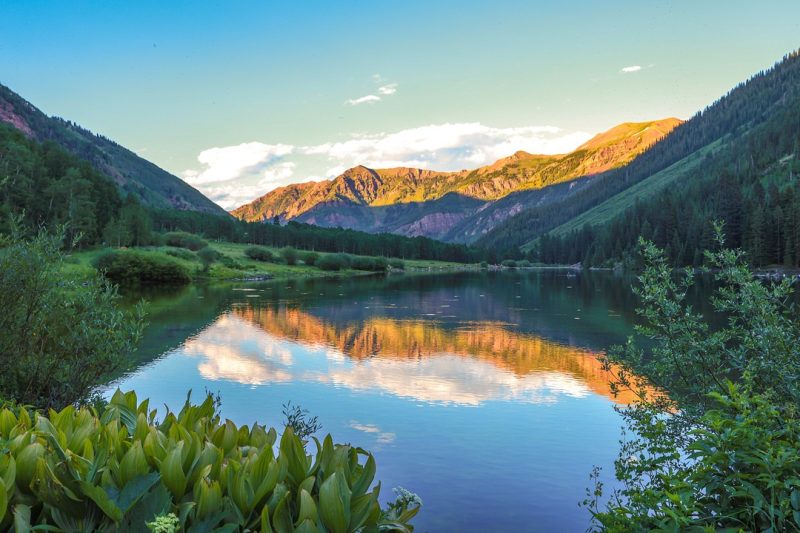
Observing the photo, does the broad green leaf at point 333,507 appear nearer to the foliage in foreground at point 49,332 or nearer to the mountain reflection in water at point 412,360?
the foliage in foreground at point 49,332

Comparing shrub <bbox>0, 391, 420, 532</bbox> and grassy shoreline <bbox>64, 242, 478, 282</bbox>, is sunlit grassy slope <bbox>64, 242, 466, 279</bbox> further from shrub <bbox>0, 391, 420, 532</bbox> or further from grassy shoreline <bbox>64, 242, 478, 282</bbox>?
shrub <bbox>0, 391, 420, 532</bbox>

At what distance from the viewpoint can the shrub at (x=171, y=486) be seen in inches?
187

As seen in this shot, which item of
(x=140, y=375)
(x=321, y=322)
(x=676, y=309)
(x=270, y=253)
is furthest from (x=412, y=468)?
(x=270, y=253)

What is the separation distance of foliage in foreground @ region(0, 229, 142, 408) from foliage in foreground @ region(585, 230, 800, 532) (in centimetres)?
1275

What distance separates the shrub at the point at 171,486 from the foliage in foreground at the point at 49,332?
9.02 metres

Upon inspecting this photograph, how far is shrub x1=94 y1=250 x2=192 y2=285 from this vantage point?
112 meters

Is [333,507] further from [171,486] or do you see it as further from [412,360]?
[412,360]

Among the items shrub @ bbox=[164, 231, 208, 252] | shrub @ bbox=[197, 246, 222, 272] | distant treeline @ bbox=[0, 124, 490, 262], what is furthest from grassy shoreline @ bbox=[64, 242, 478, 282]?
shrub @ bbox=[164, 231, 208, 252]

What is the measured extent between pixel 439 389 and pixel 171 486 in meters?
24.6

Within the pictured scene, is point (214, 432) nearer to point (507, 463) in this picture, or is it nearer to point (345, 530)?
point (345, 530)

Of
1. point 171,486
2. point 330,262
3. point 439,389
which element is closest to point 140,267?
point 330,262

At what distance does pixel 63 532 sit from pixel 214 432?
1.75 meters

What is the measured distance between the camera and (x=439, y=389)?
28891mm

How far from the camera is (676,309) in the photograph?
1191cm
